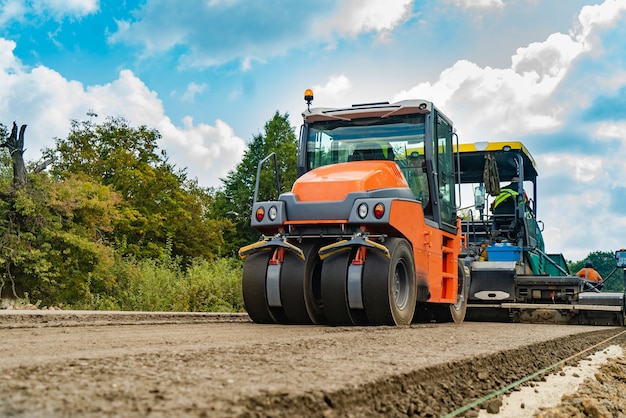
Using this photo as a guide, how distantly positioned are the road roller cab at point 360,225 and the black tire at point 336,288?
0.5 inches

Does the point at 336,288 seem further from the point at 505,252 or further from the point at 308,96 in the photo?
the point at 505,252

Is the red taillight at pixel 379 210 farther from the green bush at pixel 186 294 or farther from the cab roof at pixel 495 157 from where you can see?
the green bush at pixel 186 294

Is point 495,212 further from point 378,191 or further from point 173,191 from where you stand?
point 173,191

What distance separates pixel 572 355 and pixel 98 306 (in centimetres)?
1442

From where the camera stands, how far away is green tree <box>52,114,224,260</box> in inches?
1410

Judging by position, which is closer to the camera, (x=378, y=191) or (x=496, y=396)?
(x=496, y=396)

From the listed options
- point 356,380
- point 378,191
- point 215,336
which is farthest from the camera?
point 378,191

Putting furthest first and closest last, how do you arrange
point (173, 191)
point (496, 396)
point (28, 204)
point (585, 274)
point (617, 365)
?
1. point (173, 191)
2. point (28, 204)
3. point (585, 274)
4. point (617, 365)
5. point (496, 396)

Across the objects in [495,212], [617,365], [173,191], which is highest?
[173,191]

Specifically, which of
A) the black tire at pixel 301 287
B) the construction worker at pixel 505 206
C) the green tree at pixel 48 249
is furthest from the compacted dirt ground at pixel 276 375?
the green tree at pixel 48 249

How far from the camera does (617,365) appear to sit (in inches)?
255

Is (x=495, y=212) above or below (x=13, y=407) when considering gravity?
above

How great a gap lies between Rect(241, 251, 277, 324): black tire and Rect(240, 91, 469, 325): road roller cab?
14 mm

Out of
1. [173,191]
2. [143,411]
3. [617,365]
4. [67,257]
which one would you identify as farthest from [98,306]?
[173,191]
